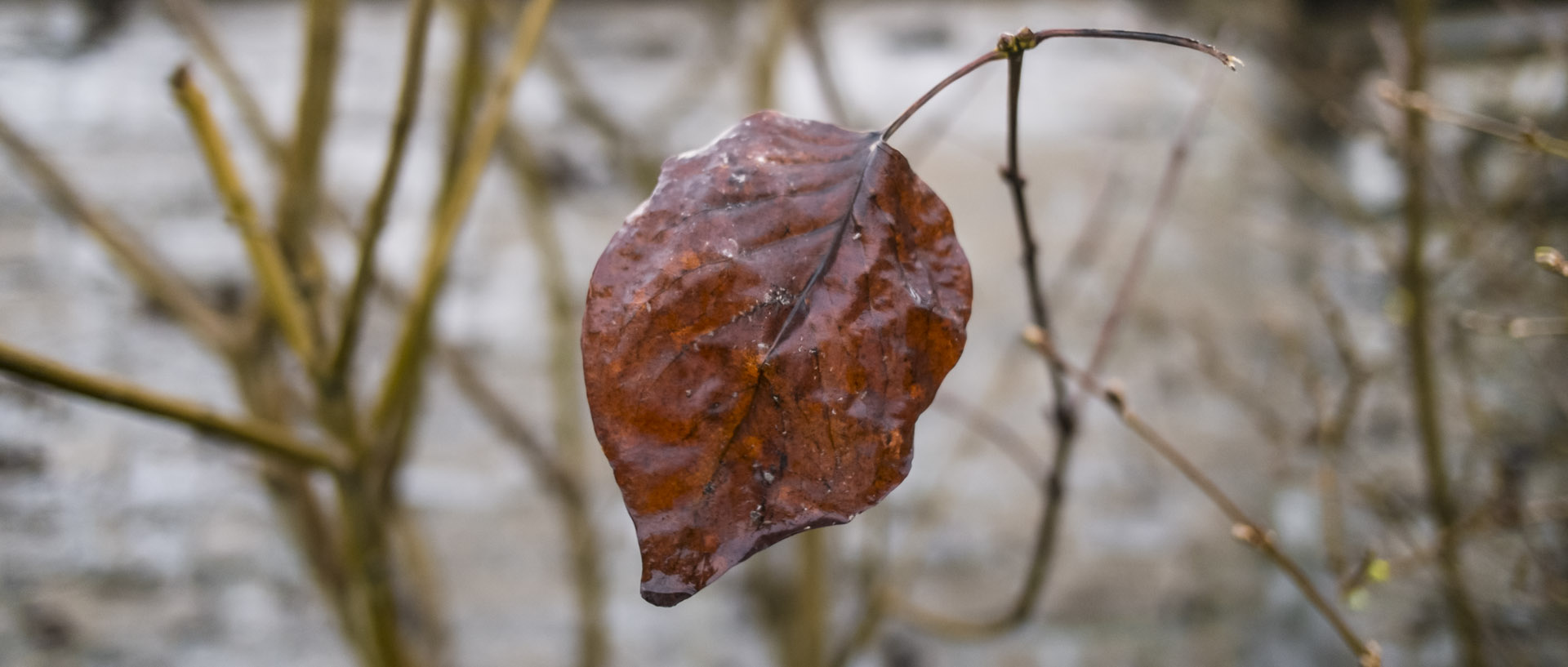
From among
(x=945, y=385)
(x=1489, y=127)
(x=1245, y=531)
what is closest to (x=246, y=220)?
(x=1245, y=531)

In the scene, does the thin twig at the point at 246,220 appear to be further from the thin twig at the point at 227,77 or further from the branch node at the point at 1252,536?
the branch node at the point at 1252,536

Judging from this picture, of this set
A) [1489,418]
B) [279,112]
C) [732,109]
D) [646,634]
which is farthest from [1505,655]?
[279,112]

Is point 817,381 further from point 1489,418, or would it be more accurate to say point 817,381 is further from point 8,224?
point 8,224

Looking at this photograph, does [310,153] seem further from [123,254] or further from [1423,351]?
[1423,351]

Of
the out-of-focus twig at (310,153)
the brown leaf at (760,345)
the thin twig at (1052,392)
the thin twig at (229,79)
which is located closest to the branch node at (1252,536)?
the thin twig at (1052,392)

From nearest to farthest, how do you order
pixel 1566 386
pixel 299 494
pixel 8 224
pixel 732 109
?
pixel 299 494 → pixel 1566 386 → pixel 8 224 → pixel 732 109

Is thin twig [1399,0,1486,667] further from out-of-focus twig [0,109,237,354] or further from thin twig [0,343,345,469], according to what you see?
out-of-focus twig [0,109,237,354]

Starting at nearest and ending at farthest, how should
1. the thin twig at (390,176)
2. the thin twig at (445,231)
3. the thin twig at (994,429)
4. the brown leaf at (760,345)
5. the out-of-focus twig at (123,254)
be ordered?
the brown leaf at (760,345)
the thin twig at (390,176)
the thin twig at (445,231)
the out-of-focus twig at (123,254)
the thin twig at (994,429)

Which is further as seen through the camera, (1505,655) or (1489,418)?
(1489,418)
